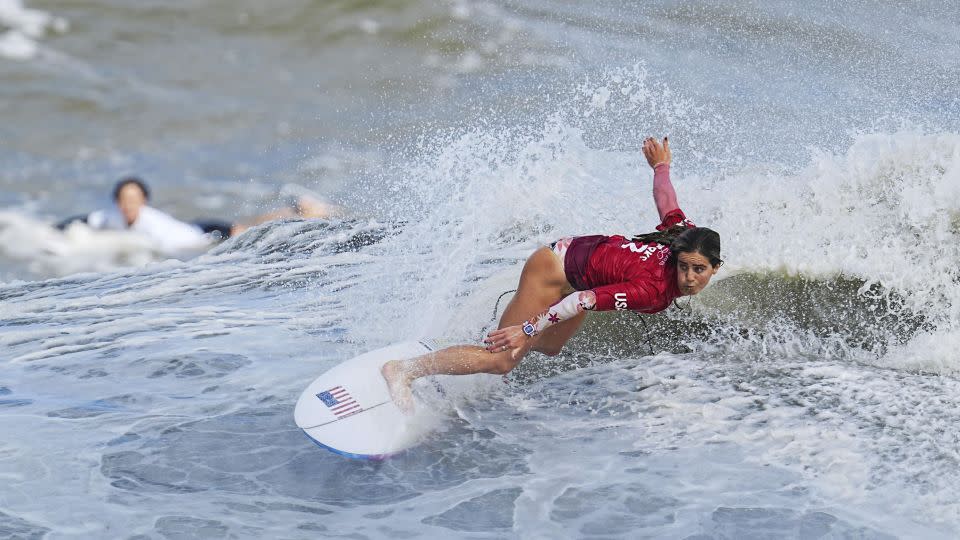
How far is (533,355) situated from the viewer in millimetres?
6027

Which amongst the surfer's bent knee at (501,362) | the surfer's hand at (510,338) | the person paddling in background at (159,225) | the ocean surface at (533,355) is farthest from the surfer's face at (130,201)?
the surfer's hand at (510,338)

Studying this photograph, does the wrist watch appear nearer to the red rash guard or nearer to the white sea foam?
the red rash guard

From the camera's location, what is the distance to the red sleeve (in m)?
4.56

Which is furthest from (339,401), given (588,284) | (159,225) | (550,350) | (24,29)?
(24,29)

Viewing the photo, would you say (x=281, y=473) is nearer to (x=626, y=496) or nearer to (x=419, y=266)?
(x=626, y=496)

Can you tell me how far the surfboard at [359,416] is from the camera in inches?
189

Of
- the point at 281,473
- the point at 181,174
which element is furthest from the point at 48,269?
the point at 281,473

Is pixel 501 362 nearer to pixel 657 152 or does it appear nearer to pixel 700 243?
pixel 700 243

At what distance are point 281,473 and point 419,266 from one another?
99.7 inches

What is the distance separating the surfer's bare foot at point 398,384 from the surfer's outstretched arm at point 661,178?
61.8 inches

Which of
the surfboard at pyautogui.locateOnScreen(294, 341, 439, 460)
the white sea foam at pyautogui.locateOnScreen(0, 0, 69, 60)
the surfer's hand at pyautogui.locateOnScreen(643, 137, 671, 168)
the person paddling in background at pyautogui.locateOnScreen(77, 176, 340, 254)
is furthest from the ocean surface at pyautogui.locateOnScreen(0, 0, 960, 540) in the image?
the white sea foam at pyautogui.locateOnScreen(0, 0, 69, 60)

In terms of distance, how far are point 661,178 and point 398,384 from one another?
1759 millimetres

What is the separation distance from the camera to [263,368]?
6117mm

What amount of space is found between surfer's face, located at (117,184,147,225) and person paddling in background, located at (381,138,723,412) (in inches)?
238
